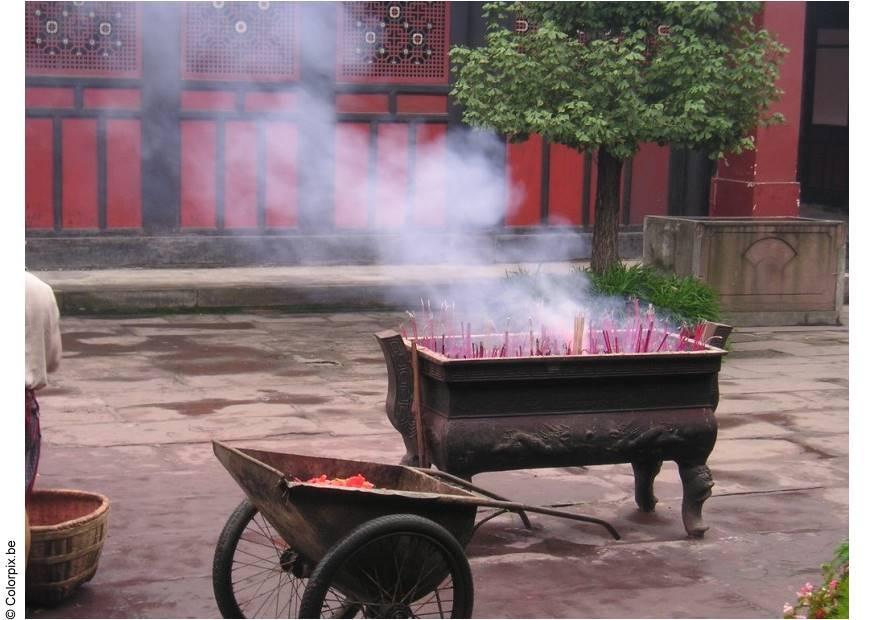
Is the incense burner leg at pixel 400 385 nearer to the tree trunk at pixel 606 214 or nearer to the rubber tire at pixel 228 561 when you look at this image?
the rubber tire at pixel 228 561

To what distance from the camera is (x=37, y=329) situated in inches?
197

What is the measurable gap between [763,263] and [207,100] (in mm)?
5461

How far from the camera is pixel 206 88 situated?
43.1 feet

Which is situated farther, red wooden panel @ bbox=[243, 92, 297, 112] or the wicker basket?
red wooden panel @ bbox=[243, 92, 297, 112]

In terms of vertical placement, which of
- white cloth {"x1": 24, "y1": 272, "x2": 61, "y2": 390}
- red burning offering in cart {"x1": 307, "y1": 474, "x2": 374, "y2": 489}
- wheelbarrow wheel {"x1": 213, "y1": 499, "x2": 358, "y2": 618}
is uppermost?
white cloth {"x1": 24, "y1": 272, "x2": 61, "y2": 390}

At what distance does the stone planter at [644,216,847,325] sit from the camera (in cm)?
1209

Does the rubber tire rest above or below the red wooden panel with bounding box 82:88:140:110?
below

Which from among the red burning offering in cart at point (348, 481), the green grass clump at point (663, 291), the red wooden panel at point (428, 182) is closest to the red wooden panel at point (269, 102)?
the red wooden panel at point (428, 182)

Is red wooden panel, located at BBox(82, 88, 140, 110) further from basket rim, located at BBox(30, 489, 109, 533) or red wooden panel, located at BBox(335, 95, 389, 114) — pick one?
basket rim, located at BBox(30, 489, 109, 533)

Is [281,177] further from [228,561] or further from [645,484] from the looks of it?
[228,561]

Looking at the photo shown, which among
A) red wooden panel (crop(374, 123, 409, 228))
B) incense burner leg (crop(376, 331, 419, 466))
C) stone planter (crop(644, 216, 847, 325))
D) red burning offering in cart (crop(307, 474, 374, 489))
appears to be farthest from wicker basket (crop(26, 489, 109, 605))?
red wooden panel (crop(374, 123, 409, 228))

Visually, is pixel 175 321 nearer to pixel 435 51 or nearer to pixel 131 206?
pixel 131 206

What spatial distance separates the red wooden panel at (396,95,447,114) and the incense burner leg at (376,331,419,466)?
310 inches

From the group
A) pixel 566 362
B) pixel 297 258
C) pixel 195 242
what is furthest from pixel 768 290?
pixel 566 362
